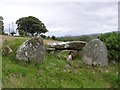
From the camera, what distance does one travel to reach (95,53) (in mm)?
13047

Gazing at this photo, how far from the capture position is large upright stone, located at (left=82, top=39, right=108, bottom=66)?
42.5 feet

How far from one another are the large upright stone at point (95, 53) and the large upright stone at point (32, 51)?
2.01m

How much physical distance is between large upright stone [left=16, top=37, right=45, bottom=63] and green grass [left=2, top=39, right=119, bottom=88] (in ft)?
0.75

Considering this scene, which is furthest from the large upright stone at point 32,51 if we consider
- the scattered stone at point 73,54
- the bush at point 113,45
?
the bush at point 113,45

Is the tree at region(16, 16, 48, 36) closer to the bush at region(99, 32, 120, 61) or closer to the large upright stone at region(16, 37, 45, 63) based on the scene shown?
the bush at region(99, 32, 120, 61)

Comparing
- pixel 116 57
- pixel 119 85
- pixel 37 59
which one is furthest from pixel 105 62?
pixel 37 59

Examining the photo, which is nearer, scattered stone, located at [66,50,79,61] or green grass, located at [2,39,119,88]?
green grass, located at [2,39,119,88]

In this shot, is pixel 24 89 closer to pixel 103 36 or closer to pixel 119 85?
pixel 119 85

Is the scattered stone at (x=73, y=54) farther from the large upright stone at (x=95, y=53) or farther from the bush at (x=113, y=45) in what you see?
the bush at (x=113, y=45)

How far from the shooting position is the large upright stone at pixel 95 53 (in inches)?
510

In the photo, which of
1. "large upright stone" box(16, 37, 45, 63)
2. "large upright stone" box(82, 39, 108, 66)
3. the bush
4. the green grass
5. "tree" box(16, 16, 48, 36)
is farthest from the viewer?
"tree" box(16, 16, 48, 36)

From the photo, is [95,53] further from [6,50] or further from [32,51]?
[6,50]

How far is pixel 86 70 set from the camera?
40.3 ft

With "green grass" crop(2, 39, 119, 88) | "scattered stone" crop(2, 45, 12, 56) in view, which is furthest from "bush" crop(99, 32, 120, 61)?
"scattered stone" crop(2, 45, 12, 56)
